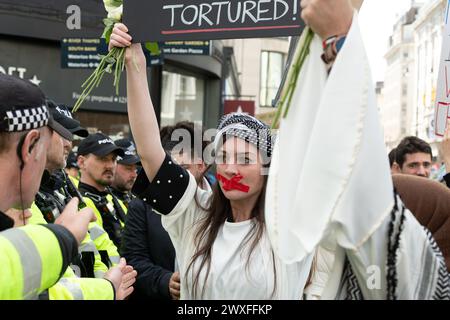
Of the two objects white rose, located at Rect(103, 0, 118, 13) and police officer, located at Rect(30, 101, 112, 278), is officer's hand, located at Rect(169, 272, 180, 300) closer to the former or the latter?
Result: police officer, located at Rect(30, 101, 112, 278)

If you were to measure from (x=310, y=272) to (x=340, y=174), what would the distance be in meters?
1.09

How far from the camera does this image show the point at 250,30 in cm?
240

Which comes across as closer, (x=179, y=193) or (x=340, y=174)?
(x=340, y=174)

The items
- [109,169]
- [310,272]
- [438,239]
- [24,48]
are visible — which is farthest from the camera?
[24,48]

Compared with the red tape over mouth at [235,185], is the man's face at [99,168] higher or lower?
A: lower

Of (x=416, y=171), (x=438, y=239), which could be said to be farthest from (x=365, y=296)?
(x=416, y=171)

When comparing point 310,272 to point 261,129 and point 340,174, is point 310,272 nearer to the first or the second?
point 261,129

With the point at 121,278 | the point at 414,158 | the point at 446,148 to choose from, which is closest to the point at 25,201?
the point at 121,278

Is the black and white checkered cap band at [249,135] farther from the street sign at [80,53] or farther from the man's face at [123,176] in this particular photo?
the street sign at [80,53]

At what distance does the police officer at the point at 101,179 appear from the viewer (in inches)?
203

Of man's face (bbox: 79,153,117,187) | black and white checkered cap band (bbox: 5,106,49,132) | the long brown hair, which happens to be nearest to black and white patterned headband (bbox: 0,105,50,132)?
black and white checkered cap band (bbox: 5,106,49,132)

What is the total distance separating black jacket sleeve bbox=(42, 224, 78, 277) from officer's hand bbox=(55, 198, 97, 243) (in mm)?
57

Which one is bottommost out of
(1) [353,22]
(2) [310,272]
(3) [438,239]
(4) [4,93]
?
(2) [310,272]

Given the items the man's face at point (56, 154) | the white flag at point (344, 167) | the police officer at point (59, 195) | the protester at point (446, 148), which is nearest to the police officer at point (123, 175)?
the police officer at point (59, 195)
